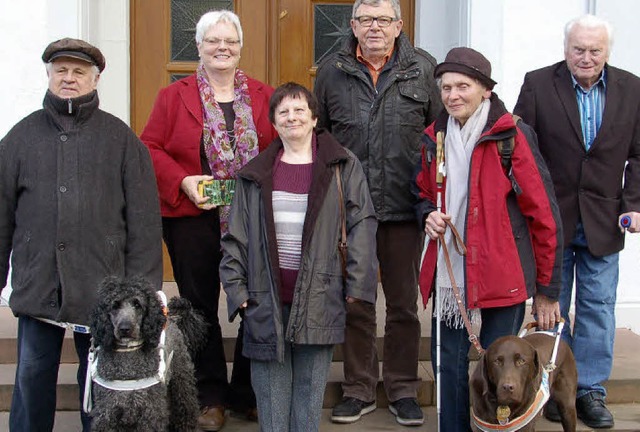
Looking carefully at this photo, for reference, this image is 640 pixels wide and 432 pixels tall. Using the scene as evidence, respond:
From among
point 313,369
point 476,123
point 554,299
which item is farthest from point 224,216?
point 554,299

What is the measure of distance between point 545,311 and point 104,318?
2133mm

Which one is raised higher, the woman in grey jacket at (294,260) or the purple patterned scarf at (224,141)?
the purple patterned scarf at (224,141)

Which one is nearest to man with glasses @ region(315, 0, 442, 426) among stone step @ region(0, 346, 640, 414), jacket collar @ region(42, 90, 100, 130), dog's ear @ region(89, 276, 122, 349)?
stone step @ region(0, 346, 640, 414)

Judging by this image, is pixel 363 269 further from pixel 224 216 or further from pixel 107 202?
Result: pixel 107 202

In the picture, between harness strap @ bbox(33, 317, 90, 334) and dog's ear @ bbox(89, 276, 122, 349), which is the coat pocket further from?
harness strap @ bbox(33, 317, 90, 334)

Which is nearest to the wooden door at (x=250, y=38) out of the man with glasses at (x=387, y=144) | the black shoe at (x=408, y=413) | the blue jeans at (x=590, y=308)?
the man with glasses at (x=387, y=144)

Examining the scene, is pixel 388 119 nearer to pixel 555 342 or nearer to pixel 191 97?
pixel 191 97

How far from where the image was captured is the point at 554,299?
423 cm

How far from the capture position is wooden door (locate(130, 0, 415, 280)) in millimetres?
6750

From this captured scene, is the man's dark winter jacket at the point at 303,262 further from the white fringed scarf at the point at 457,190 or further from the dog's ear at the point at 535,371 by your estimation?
the dog's ear at the point at 535,371

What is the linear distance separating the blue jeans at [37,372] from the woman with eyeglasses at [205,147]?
0.78m

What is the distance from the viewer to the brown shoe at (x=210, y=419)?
4793 millimetres

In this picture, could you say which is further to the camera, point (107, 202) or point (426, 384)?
point (426, 384)

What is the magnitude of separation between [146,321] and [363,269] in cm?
103
